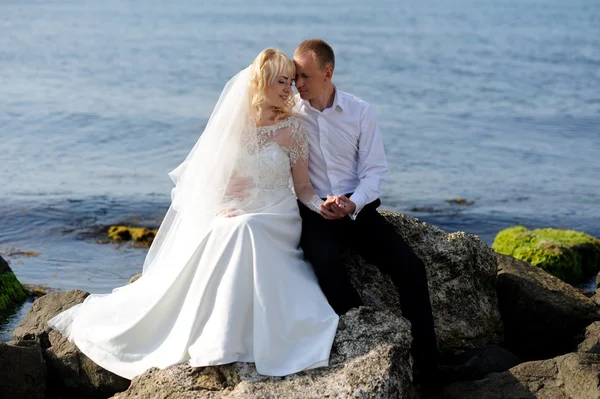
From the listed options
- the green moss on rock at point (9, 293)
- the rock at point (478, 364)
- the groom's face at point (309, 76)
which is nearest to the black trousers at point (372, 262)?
the rock at point (478, 364)

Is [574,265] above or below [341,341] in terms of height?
below

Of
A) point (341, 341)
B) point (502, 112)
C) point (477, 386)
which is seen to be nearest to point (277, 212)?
point (341, 341)

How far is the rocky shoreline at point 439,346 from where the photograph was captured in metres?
5.07

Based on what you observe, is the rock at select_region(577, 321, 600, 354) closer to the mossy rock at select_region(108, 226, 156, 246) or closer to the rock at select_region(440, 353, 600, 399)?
the rock at select_region(440, 353, 600, 399)

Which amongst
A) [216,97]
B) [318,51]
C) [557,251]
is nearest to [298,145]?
[318,51]

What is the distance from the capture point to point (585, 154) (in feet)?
69.5

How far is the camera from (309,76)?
619 centimetres

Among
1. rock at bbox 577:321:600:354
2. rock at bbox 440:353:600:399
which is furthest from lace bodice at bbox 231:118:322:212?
rock at bbox 577:321:600:354

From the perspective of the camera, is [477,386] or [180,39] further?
[180,39]

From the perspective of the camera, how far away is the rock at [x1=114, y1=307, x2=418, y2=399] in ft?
16.1

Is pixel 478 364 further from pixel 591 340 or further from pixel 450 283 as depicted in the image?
pixel 591 340

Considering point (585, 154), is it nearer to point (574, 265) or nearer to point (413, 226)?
point (574, 265)

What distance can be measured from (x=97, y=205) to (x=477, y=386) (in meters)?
11.3

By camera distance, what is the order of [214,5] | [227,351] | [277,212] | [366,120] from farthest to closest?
[214,5] → [366,120] → [277,212] → [227,351]
